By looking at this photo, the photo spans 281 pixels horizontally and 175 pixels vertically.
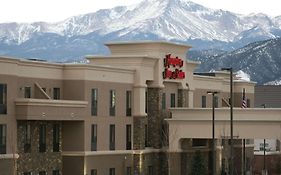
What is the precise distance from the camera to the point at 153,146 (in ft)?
279

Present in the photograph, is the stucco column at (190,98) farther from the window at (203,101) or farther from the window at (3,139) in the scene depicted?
the window at (3,139)

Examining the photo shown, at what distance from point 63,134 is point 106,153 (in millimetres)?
5044

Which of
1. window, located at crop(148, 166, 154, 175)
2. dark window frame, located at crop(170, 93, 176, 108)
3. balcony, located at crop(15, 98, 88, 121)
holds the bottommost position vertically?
window, located at crop(148, 166, 154, 175)

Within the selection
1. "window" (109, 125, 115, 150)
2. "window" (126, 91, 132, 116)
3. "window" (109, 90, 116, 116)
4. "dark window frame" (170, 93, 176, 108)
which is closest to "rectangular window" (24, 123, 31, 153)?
"window" (109, 125, 115, 150)

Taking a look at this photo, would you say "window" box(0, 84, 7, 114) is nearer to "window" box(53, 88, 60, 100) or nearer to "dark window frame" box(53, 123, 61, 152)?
"dark window frame" box(53, 123, 61, 152)

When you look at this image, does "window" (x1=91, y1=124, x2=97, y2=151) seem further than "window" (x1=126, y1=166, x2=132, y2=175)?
No

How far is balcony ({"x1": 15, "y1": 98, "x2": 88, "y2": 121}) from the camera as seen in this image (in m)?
66.6

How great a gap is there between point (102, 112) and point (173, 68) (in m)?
12.8

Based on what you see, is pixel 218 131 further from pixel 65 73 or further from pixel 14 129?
→ pixel 14 129

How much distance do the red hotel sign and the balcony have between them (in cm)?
1412

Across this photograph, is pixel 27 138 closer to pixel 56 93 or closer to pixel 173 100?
pixel 56 93

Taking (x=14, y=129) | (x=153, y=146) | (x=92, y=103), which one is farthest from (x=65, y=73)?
(x=153, y=146)

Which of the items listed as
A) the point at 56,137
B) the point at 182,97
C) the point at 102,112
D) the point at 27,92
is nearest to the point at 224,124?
the point at 182,97

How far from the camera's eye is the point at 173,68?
88.3 metres
